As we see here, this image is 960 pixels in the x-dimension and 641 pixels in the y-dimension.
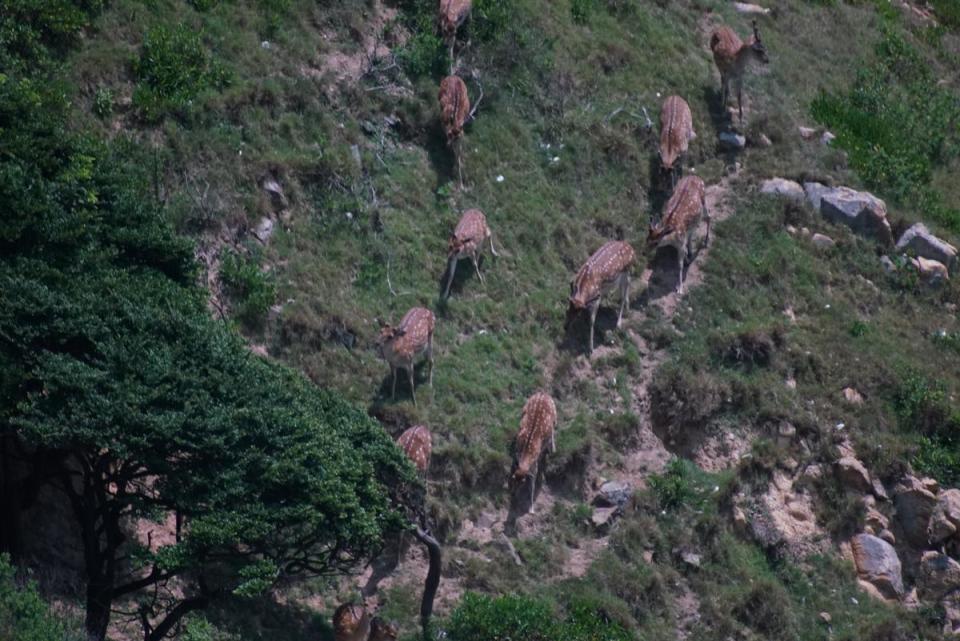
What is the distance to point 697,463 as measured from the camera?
2208cm

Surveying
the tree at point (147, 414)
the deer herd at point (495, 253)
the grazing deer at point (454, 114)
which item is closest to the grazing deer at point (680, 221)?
the deer herd at point (495, 253)

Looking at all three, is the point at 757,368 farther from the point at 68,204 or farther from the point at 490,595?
the point at 68,204

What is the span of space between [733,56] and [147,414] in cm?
1600

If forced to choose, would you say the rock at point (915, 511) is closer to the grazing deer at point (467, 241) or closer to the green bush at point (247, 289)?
Answer: the grazing deer at point (467, 241)

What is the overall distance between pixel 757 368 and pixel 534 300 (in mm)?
3720

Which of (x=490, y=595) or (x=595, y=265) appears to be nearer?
(x=490, y=595)

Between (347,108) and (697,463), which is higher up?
(347,108)

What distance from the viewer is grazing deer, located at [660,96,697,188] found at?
2547cm

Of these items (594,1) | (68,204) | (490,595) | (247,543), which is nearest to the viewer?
(247,543)

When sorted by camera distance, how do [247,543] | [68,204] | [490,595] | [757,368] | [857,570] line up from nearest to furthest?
[247,543], [68,204], [490,595], [857,570], [757,368]

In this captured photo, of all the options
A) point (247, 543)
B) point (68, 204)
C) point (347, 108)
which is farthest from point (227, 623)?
point (347, 108)

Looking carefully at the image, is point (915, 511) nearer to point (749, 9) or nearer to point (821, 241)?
point (821, 241)

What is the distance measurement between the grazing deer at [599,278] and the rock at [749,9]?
1008 cm

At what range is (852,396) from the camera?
77.4ft
